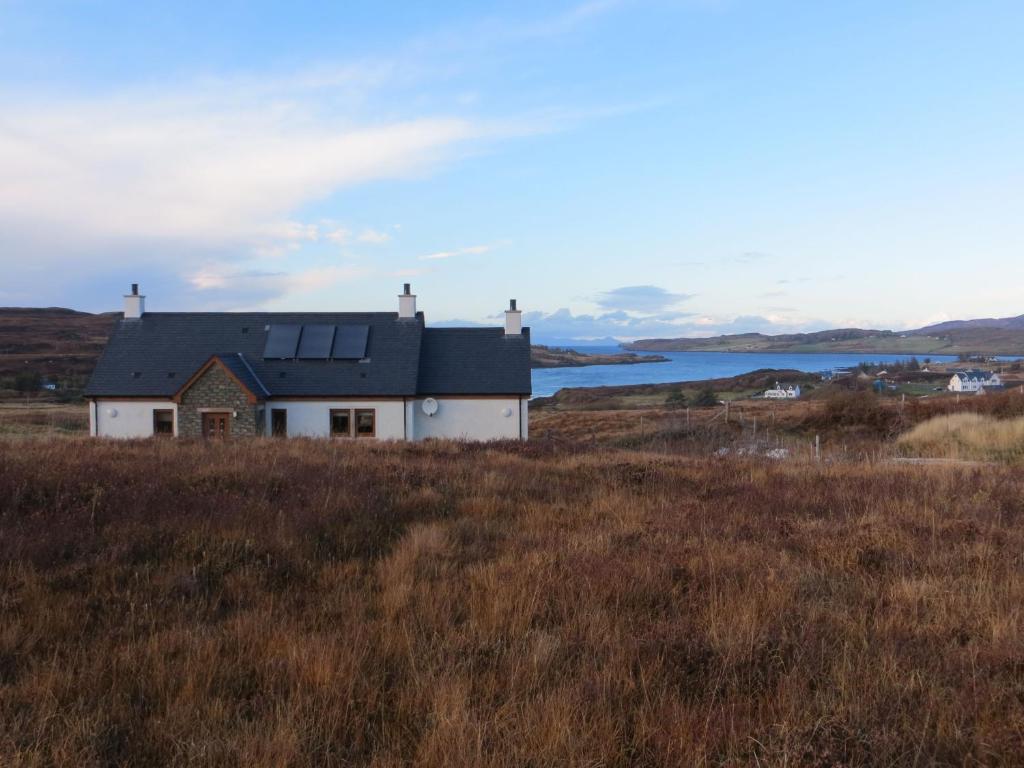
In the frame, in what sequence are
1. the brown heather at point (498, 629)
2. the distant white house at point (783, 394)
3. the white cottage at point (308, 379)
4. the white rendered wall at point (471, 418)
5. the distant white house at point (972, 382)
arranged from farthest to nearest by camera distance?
the distant white house at point (783, 394) → the distant white house at point (972, 382) → the white rendered wall at point (471, 418) → the white cottage at point (308, 379) → the brown heather at point (498, 629)

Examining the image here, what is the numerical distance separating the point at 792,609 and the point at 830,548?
1.88m

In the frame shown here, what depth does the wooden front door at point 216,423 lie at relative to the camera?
2697 centimetres

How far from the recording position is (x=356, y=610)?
505 centimetres

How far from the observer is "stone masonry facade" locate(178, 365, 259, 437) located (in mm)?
26953

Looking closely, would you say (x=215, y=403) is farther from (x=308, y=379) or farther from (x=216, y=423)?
(x=308, y=379)

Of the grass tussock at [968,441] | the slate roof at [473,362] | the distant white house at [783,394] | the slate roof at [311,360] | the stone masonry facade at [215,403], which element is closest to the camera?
the grass tussock at [968,441]

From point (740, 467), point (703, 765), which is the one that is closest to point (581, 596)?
point (703, 765)

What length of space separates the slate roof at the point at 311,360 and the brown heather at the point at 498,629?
19.8 m

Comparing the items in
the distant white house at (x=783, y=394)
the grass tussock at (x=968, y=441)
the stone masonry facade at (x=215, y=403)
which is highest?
the stone masonry facade at (x=215, y=403)

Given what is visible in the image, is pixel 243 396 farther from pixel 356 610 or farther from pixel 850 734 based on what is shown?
pixel 850 734

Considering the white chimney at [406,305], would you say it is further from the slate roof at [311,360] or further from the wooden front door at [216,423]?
the wooden front door at [216,423]

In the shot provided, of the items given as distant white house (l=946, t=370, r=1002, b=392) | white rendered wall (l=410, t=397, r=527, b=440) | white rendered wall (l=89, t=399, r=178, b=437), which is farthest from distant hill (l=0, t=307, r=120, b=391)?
distant white house (l=946, t=370, r=1002, b=392)

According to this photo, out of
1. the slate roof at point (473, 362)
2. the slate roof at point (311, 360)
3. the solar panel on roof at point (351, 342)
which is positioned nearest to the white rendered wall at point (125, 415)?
the slate roof at point (311, 360)

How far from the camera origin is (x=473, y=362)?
3019 cm
